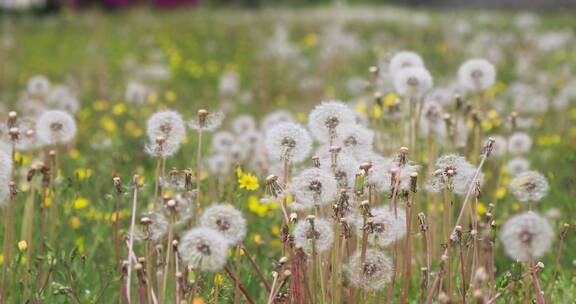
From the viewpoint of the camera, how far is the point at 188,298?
1.78 metres

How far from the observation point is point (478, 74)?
9.11 ft

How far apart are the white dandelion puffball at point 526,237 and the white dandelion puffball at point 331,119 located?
28.9 inches

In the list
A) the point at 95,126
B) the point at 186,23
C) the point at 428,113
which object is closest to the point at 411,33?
the point at 186,23

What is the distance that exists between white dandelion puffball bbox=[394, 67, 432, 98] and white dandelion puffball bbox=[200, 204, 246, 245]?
1.06 m

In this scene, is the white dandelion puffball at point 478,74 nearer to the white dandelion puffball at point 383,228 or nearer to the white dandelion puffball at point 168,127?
the white dandelion puffball at point 383,228

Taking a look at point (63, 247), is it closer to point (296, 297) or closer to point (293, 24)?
point (296, 297)

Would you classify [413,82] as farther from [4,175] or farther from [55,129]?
[4,175]

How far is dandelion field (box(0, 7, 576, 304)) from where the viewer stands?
1.70 m

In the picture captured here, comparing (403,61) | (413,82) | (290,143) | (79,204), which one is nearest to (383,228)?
(290,143)

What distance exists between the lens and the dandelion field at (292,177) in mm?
1704

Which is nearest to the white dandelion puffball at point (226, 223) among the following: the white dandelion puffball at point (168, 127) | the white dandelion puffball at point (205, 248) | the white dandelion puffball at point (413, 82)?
the white dandelion puffball at point (205, 248)

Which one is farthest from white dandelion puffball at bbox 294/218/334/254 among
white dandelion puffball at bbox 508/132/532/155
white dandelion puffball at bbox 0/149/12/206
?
white dandelion puffball at bbox 508/132/532/155

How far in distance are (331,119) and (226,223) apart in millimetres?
571

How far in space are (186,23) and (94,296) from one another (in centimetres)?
998
